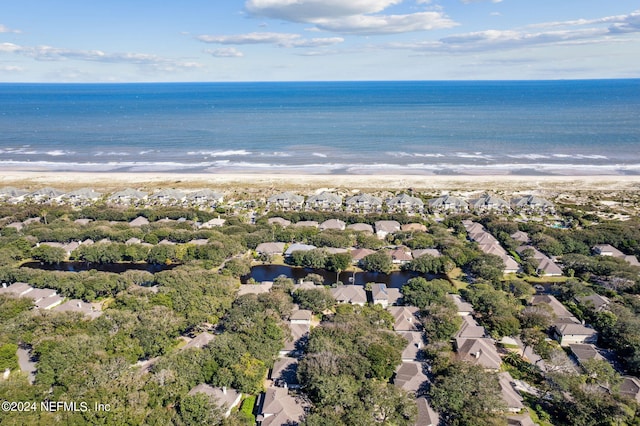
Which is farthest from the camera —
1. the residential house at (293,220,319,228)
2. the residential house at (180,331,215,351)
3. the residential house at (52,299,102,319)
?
the residential house at (293,220,319,228)

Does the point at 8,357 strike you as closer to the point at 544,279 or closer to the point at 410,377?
the point at 410,377

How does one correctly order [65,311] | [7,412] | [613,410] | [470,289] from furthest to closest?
1. [470,289]
2. [65,311]
3. [613,410]
4. [7,412]

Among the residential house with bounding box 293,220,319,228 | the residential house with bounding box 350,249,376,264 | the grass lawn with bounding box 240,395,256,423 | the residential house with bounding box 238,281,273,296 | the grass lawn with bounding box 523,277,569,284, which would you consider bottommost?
the grass lawn with bounding box 240,395,256,423

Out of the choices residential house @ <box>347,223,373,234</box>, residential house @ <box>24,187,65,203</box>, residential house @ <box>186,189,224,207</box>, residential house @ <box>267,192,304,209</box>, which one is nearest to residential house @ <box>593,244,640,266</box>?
residential house @ <box>347,223,373,234</box>

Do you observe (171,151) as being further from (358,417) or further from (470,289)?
(358,417)

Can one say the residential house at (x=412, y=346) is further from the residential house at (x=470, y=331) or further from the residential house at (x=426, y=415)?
the residential house at (x=426, y=415)

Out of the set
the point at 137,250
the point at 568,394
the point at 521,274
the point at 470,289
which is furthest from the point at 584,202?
the point at 137,250

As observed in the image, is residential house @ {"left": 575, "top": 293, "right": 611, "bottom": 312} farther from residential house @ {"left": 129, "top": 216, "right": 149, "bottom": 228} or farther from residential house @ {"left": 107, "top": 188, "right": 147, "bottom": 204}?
residential house @ {"left": 107, "top": 188, "right": 147, "bottom": 204}
